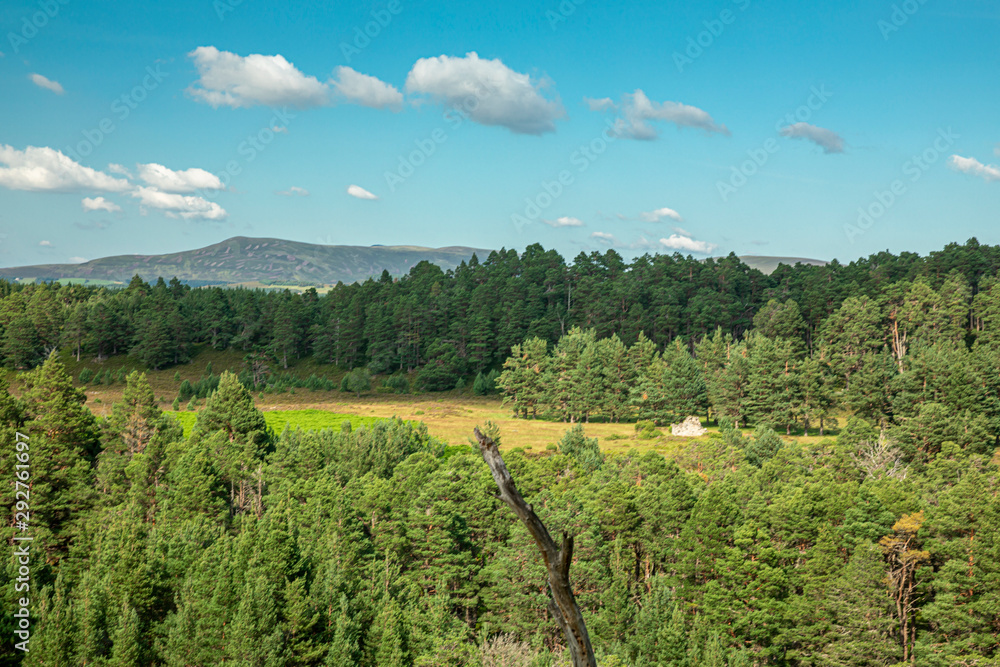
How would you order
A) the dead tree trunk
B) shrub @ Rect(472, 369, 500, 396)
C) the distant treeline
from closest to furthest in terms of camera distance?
1. the dead tree trunk
2. shrub @ Rect(472, 369, 500, 396)
3. the distant treeline

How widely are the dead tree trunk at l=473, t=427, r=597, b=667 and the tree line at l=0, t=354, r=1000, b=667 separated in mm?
25709

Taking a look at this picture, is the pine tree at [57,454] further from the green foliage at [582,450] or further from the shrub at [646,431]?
the shrub at [646,431]

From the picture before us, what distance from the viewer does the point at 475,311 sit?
117000mm

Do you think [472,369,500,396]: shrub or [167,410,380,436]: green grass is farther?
[472,369,500,396]: shrub

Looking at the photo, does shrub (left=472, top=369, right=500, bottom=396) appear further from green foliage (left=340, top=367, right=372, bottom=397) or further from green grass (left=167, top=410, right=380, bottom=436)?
green grass (left=167, top=410, right=380, bottom=436)

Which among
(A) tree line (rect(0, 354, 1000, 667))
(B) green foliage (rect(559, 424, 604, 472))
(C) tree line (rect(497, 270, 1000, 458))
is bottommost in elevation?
(A) tree line (rect(0, 354, 1000, 667))

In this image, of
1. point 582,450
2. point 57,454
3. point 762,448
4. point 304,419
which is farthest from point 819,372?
point 57,454

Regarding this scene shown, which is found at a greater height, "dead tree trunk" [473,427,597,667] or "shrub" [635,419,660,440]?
"dead tree trunk" [473,427,597,667]

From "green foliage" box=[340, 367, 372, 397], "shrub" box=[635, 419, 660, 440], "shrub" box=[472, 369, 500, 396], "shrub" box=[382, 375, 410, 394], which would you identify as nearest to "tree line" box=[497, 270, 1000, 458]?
"shrub" box=[472, 369, 500, 396]

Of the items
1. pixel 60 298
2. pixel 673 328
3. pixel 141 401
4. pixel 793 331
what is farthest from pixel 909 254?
pixel 60 298

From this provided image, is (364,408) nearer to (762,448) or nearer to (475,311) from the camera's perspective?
(475,311)

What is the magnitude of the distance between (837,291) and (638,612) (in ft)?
274

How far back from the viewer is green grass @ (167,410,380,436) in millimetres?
74312

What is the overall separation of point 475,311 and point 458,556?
3202 inches
